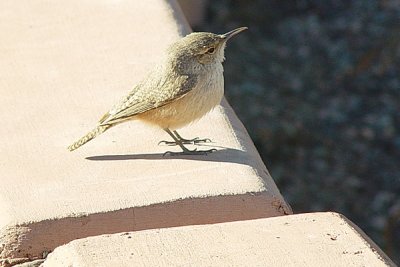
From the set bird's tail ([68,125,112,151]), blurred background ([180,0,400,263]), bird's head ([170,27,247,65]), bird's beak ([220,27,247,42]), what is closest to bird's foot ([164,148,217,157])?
bird's tail ([68,125,112,151])

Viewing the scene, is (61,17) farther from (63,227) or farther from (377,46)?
(377,46)

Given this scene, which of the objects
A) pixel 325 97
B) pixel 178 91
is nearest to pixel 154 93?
pixel 178 91

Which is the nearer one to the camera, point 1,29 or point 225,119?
point 225,119

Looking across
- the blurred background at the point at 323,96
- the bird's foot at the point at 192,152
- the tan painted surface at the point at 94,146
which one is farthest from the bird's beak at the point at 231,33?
the blurred background at the point at 323,96

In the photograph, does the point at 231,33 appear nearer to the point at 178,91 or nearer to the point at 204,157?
the point at 178,91

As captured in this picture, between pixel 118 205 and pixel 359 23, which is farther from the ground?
pixel 118 205

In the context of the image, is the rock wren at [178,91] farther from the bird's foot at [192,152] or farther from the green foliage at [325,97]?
the green foliage at [325,97]

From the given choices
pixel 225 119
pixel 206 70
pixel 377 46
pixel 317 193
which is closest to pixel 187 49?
pixel 206 70
